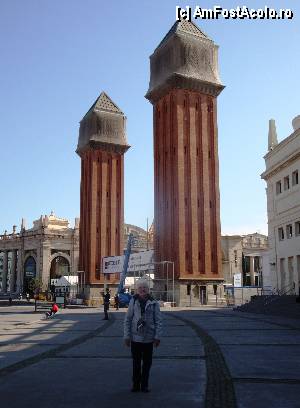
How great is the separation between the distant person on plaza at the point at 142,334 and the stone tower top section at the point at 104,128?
72.8 meters

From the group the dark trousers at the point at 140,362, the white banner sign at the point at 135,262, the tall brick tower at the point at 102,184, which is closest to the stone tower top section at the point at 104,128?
the tall brick tower at the point at 102,184

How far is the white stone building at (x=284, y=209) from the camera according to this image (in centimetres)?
4119

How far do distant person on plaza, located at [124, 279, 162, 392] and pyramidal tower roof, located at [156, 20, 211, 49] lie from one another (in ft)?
187

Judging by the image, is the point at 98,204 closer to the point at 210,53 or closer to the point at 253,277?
the point at 210,53

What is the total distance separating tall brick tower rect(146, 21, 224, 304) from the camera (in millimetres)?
57156

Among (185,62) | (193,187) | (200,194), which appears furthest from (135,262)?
(185,62)

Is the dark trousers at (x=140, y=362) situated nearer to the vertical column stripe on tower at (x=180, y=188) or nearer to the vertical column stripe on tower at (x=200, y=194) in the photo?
the vertical column stripe on tower at (x=180, y=188)

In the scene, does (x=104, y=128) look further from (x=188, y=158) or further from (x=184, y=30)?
(x=188, y=158)

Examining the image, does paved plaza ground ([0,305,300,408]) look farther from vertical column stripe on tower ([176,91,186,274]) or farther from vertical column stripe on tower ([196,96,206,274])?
vertical column stripe on tower ([196,96,206,274])

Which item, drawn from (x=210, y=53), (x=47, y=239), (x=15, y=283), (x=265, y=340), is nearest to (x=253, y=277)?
(x=47, y=239)

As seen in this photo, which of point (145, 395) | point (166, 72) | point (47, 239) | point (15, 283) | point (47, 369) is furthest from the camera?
point (15, 283)

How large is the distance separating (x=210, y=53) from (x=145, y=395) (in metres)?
60.2

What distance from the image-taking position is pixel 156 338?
7488 millimetres

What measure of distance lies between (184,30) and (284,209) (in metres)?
29.6
